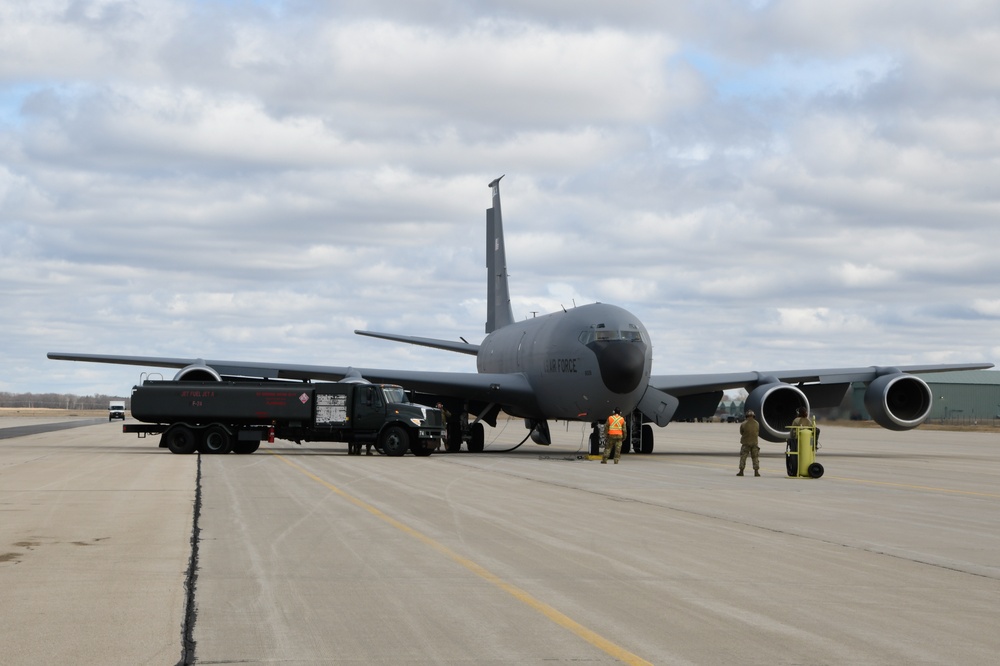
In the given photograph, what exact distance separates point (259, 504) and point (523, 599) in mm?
9166

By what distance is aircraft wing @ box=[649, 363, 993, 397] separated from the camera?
38.5 metres

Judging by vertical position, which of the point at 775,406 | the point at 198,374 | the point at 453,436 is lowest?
the point at 453,436

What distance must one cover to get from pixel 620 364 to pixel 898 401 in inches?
433

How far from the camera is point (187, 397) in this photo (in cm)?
3525

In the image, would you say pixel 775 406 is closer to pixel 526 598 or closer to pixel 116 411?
pixel 526 598

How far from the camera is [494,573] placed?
11047mm

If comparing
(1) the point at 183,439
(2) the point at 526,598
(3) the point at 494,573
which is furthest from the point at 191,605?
(1) the point at 183,439

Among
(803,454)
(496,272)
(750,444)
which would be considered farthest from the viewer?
(496,272)

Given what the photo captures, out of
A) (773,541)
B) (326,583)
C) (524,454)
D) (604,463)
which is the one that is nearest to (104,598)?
(326,583)

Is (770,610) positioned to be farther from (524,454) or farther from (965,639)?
(524,454)

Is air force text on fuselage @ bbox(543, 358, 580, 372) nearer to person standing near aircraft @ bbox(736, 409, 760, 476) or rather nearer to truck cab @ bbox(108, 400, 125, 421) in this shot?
person standing near aircraft @ bbox(736, 409, 760, 476)

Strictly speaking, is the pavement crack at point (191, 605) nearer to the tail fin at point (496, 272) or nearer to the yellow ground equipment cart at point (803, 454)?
the yellow ground equipment cart at point (803, 454)

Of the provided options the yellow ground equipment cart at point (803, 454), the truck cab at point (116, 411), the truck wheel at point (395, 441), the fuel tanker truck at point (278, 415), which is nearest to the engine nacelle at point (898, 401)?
the yellow ground equipment cart at point (803, 454)

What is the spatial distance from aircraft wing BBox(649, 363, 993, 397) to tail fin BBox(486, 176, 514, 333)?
38.8 feet
